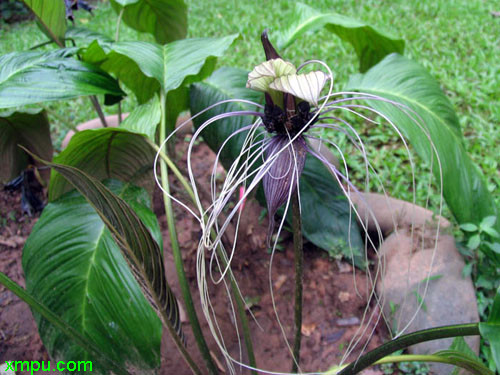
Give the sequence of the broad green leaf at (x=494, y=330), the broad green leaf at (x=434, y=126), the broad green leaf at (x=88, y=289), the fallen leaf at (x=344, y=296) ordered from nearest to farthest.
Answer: the broad green leaf at (x=494, y=330) → the broad green leaf at (x=88, y=289) → the broad green leaf at (x=434, y=126) → the fallen leaf at (x=344, y=296)

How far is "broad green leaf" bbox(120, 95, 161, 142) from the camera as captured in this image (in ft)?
3.44

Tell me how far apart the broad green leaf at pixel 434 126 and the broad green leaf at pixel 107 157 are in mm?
695

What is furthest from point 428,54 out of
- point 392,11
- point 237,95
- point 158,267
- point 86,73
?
point 158,267

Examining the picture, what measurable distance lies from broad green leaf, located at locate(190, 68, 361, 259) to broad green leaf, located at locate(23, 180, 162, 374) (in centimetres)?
46

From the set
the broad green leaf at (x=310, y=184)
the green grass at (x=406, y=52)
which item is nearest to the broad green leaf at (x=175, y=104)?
the broad green leaf at (x=310, y=184)

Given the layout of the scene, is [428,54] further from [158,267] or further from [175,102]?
[158,267]

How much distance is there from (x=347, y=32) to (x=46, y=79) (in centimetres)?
104

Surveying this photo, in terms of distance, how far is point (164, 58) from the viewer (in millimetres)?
1243

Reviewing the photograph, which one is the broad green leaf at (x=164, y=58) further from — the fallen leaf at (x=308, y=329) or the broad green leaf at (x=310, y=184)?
the fallen leaf at (x=308, y=329)

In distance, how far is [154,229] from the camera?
102cm

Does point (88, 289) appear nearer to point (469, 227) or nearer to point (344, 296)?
point (344, 296)

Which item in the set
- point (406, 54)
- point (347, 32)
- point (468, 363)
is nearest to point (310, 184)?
point (347, 32)

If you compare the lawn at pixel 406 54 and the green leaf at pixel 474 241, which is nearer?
the green leaf at pixel 474 241

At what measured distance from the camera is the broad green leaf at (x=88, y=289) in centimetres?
93
